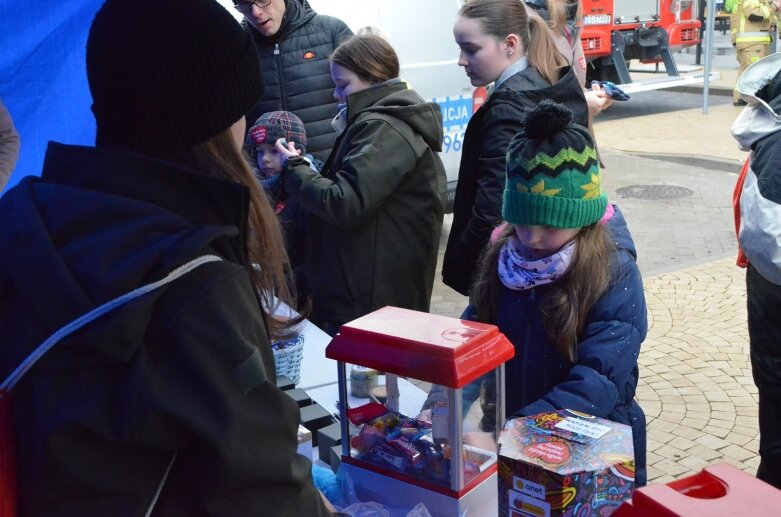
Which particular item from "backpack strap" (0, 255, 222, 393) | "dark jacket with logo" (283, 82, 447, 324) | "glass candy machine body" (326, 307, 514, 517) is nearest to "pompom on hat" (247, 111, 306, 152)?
"dark jacket with logo" (283, 82, 447, 324)

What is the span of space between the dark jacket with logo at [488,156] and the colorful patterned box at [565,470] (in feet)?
5.16

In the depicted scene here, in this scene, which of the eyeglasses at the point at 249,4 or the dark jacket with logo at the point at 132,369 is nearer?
the dark jacket with logo at the point at 132,369

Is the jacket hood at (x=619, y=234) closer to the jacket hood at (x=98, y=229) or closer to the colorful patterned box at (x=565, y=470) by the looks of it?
the colorful patterned box at (x=565, y=470)

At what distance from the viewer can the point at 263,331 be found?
4.00 feet

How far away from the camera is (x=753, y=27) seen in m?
13.3

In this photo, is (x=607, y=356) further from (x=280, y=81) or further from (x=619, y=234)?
(x=280, y=81)

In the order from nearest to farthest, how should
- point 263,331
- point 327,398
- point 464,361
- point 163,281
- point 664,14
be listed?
1. point 163,281
2. point 263,331
3. point 464,361
4. point 327,398
5. point 664,14

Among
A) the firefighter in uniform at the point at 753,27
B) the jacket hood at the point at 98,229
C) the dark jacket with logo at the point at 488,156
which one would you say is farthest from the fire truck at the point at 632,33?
the jacket hood at the point at 98,229

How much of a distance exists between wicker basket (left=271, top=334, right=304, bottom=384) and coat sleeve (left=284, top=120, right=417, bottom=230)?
0.63 meters

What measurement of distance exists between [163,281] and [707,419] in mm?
3797

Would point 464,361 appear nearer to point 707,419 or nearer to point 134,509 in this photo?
point 134,509

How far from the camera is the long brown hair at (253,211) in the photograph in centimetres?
128

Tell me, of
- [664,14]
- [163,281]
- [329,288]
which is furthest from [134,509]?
[664,14]

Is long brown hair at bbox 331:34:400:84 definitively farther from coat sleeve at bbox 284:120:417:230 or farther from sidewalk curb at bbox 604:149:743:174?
sidewalk curb at bbox 604:149:743:174
